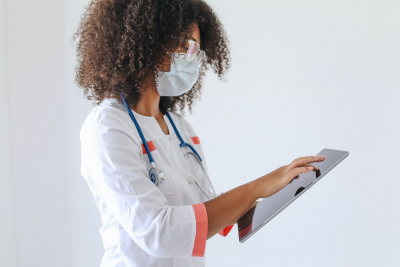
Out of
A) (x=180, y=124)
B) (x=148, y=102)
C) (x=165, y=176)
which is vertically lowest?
(x=165, y=176)

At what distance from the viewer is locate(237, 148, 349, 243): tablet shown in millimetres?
903

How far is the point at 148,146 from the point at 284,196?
41 cm

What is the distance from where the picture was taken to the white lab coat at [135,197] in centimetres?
86

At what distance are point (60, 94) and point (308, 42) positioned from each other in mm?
1399

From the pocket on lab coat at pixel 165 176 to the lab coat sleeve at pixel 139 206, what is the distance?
92mm

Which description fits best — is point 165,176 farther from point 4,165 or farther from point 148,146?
point 4,165

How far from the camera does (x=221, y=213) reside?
915mm

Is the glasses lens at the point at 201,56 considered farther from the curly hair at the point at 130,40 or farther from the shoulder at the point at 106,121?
the shoulder at the point at 106,121

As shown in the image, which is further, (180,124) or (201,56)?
(180,124)

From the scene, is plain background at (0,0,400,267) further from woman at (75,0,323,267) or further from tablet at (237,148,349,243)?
tablet at (237,148,349,243)

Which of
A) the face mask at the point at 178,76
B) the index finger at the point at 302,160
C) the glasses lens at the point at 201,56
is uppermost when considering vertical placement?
the glasses lens at the point at 201,56

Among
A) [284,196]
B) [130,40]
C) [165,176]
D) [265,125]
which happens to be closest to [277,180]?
[284,196]

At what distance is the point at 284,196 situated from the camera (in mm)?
980

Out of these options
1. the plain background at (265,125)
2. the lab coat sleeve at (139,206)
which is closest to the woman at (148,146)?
the lab coat sleeve at (139,206)
